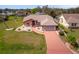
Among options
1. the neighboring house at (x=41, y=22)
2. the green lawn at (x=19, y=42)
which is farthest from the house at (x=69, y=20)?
the green lawn at (x=19, y=42)

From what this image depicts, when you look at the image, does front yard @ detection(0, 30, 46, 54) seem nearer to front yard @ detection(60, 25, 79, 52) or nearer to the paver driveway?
the paver driveway

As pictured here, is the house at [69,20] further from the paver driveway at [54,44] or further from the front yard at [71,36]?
the paver driveway at [54,44]

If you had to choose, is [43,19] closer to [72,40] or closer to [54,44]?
[54,44]

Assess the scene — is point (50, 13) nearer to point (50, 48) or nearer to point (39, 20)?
point (39, 20)

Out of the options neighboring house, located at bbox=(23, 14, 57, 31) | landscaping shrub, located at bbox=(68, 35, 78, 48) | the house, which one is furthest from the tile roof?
landscaping shrub, located at bbox=(68, 35, 78, 48)

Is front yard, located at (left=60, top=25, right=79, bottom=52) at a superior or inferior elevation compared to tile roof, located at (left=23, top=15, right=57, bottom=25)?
inferior
